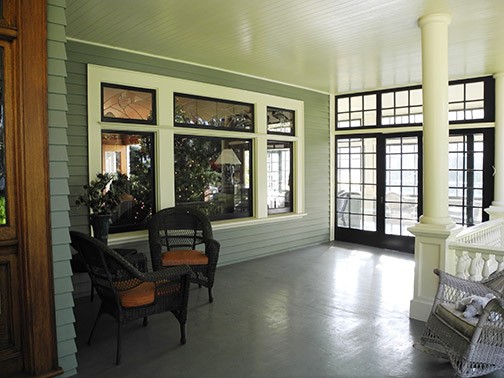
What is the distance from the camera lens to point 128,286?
332cm

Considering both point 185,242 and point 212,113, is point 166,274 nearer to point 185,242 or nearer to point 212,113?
point 185,242

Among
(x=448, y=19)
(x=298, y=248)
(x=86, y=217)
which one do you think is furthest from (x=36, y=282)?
(x=298, y=248)

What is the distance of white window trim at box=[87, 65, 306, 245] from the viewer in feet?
15.7

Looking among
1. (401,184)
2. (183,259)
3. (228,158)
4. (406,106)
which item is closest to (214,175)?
(228,158)

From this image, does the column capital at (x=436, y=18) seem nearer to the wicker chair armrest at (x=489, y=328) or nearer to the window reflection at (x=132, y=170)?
the wicker chair armrest at (x=489, y=328)

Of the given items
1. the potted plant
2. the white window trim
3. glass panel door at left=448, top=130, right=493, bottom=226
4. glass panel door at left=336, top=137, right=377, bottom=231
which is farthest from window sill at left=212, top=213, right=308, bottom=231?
glass panel door at left=448, top=130, right=493, bottom=226

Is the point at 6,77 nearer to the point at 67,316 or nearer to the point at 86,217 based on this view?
the point at 67,316

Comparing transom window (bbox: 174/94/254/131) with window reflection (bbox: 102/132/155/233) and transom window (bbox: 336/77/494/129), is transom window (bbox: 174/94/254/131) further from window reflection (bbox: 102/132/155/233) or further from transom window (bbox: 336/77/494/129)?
transom window (bbox: 336/77/494/129)

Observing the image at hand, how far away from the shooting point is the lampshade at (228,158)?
628 cm

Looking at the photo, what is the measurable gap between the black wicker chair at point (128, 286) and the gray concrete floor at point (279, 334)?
0.23 m

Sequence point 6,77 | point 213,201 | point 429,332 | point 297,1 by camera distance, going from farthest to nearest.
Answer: point 213,201 → point 297,1 → point 429,332 → point 6,77

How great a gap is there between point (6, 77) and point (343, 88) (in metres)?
5.99

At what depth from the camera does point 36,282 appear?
2666 mm

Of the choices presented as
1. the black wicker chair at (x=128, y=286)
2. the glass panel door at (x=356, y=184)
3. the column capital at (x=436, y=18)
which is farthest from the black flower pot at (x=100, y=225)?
the glass panel door at (x=356, y=184)
